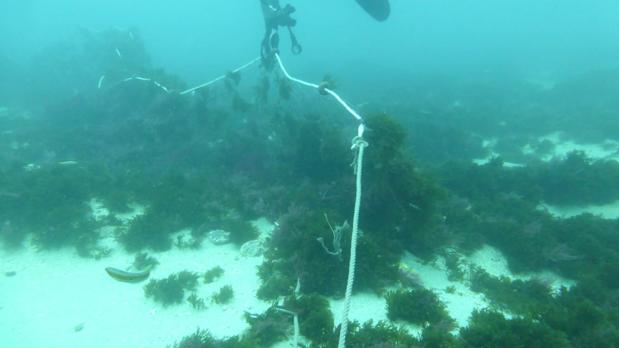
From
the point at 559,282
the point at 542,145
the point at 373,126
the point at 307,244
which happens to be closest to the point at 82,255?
the point at 307,244

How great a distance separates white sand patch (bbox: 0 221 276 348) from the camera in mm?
5785

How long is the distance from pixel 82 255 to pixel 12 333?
6.84 feet

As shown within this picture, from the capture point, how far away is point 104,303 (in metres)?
6.51

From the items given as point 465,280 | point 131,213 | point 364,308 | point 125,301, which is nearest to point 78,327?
point 125,301

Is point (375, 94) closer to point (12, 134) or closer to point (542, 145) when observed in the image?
point (542, 145)

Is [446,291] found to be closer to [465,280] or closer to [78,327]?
[465,280]

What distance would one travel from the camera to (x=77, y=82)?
85.9 ft

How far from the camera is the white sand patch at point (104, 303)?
5785 millimetres

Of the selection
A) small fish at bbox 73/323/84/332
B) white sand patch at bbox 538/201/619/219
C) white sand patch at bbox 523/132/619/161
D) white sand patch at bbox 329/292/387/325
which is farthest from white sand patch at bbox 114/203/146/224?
white sand patch at bbox 523/132/619/161

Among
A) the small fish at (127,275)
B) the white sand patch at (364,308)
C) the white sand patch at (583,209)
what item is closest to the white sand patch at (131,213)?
the small fish at (127,275)

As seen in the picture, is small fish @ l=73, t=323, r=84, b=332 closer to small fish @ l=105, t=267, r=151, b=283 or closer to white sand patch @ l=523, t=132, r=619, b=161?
small fish @ l=105, t=267, r=151, b=283

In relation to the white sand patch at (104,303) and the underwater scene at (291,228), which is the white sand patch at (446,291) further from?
the white sand patch at (104,303)

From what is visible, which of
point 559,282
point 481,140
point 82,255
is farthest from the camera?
point 481,140

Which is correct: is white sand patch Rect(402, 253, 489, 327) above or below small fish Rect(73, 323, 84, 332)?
above
